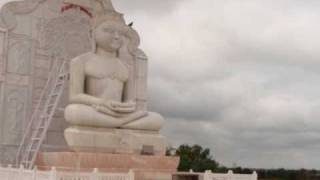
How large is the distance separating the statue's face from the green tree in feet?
19.0

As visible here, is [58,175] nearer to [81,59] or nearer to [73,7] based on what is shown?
[81,59]

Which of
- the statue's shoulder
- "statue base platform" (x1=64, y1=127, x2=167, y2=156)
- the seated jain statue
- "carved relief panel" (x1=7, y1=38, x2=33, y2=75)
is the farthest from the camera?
"carved relief panel" (x1=7, y1=38, x2=33, y2=75)

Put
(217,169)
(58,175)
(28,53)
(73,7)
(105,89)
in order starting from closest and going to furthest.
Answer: (58,175) → (105,89) → (28,53) → (73,7) → (217,169)

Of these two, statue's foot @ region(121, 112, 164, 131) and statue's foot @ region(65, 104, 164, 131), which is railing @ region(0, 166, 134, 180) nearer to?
statue's foot @ region(65, 104, 164, 131)

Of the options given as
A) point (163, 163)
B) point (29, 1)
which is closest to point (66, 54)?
point (29, 1)

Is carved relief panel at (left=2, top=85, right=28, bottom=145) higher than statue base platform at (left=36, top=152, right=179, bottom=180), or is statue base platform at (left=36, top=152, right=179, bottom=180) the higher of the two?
carved relief panel at (left=2, top=85, right=28, bottom=145)

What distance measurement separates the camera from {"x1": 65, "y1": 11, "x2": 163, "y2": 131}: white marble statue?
8.39 meters

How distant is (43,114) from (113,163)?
2136 millimetres

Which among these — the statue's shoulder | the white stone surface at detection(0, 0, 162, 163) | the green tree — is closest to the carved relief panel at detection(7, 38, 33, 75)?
the white stone surface at detection(0, 0, 162, 163)

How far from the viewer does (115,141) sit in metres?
8.48

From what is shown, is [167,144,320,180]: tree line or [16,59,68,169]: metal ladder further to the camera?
[167,144,320,180]: tree line

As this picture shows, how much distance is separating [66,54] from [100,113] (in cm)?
219

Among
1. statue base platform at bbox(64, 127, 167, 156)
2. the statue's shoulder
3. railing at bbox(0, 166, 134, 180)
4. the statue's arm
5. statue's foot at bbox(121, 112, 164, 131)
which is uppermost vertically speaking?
the statue's shoulder

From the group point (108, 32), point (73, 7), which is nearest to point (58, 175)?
point (108, 32)
